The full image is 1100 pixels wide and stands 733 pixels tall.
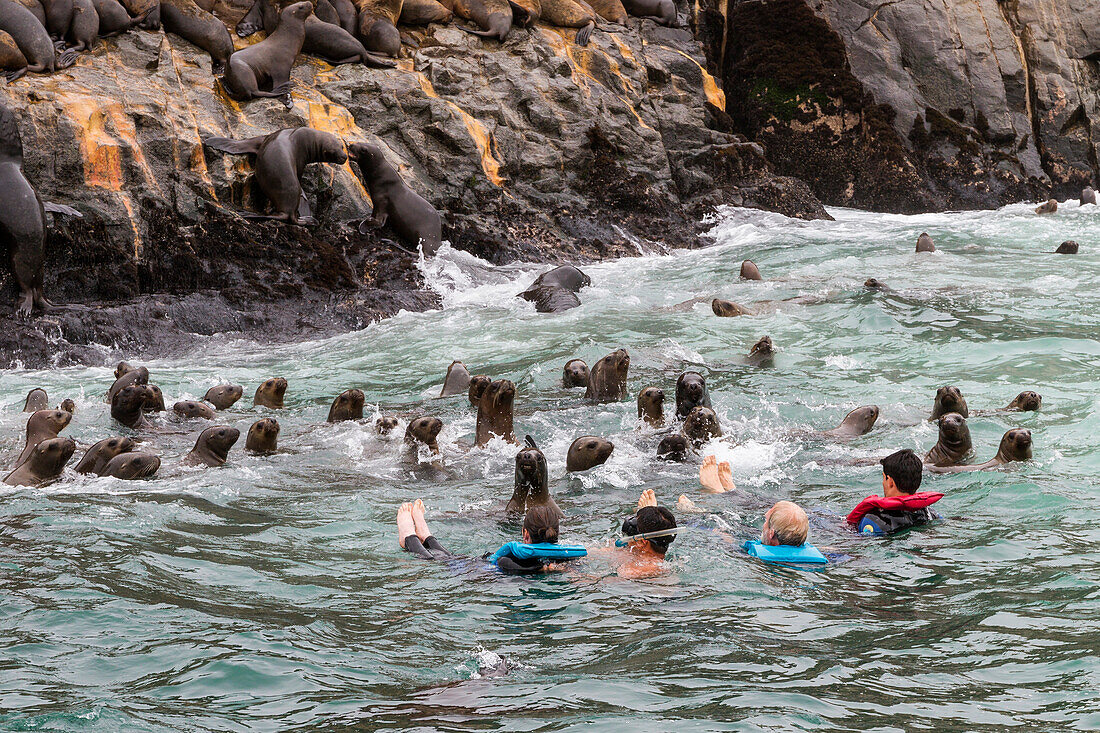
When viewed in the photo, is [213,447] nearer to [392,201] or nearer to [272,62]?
[392,201]

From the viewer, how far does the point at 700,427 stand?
7.78 metres

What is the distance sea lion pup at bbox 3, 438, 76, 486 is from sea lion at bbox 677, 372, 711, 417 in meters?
4.34

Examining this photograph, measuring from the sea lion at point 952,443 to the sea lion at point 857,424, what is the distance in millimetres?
814

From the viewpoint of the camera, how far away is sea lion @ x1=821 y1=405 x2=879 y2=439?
319 inches

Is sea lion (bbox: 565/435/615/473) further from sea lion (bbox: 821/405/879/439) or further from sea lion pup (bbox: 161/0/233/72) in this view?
sea lion pup (bbox: 161/0/233/72)

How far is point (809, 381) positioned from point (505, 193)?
656 cm

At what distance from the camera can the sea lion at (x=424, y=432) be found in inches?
301

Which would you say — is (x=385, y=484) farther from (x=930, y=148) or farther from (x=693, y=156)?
(x=930, y=148)

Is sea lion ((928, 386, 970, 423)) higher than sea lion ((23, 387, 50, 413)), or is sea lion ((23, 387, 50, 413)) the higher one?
sea lion ((928, 386, 970, 423))

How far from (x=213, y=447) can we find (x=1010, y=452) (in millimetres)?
5403

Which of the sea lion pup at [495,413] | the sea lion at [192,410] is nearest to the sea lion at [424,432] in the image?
the sea lion pup at [495,413]

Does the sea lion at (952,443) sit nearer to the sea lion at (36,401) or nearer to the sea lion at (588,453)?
the sea lion at (588,453)

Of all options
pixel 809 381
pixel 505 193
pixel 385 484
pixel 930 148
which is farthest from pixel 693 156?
pixel 385 484

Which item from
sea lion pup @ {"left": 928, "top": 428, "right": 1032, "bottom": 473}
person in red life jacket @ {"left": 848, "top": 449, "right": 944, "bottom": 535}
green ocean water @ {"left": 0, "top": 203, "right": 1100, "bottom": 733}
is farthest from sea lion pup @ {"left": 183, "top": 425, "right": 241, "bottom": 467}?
sea lion pup @ {"left": 928, "top": 428, "right": 1032, "bottom": 473}
